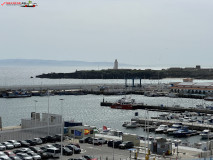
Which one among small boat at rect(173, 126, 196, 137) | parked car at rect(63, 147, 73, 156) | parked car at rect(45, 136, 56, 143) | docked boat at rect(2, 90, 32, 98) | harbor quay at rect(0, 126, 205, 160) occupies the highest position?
docked boat at rect(2, 90, 32, 98)

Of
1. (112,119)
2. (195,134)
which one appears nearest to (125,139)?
(195,134)

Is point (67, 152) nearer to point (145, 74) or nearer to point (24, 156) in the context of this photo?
point (24, 156)

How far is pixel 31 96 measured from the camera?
60156 mm

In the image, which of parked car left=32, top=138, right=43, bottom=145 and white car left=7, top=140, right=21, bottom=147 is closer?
white car left=7, top=140, right=21, bottom=147

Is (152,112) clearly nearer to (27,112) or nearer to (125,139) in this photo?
(27,112)

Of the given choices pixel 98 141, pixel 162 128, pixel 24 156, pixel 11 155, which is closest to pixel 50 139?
pixel 98 141

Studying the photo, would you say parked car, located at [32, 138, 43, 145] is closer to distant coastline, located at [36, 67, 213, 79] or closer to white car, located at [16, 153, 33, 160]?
white car, located at [16, 153, 33, 160]

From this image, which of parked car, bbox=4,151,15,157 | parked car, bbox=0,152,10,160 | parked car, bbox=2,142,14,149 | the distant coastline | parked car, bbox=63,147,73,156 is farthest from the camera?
the distant coastline

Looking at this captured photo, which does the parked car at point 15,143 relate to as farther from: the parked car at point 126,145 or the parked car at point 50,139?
the parked car at point 126,145

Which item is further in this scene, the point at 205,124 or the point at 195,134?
the point at 205,124

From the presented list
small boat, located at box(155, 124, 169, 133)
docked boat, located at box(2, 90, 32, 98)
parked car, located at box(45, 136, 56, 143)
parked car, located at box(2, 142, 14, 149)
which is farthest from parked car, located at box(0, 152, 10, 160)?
docked boat, located at box(2, 90, 32, 98)

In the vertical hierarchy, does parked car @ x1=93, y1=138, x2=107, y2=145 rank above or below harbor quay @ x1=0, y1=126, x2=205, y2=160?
above

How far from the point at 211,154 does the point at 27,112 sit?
26864mm

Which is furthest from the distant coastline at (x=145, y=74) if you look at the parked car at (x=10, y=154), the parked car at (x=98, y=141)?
the parked car at (x=10, y=154)
